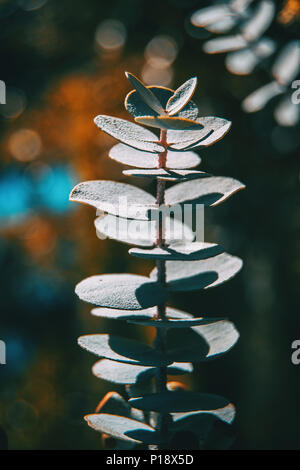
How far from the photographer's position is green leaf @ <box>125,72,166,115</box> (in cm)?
24

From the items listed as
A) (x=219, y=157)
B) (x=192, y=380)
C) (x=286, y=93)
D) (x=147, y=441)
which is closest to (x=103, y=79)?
→ (x=219, y=157)

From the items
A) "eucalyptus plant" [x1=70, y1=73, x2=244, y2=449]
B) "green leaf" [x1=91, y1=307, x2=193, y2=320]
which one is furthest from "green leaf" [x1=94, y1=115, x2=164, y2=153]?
"green leaf" [x1=91, y1=307, x2=193, y2=320]

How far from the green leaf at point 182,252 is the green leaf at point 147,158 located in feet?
0.16

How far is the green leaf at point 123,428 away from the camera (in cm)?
28

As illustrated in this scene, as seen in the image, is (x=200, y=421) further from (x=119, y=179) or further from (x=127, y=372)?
(x=119, y=179)

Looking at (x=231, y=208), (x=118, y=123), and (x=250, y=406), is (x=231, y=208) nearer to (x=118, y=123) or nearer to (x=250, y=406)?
(x=250, y=406)

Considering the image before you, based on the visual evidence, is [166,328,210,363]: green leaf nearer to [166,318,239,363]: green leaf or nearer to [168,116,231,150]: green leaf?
[166,318,239,363]: green leaf

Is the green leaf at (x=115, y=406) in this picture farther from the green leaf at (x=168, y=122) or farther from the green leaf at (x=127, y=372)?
the green leaf at (x=168, y=122)

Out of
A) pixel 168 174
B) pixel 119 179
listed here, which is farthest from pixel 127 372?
pixel 119 179

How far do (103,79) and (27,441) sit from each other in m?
0.52

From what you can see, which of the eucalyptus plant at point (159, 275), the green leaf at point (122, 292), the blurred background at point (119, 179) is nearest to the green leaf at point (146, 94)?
the eucalyptus plant at point (159, 275)

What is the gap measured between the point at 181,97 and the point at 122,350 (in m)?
0.15
